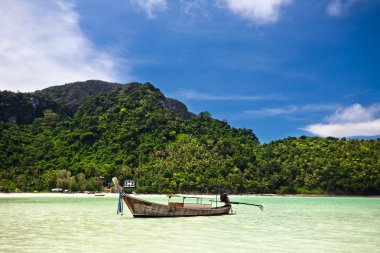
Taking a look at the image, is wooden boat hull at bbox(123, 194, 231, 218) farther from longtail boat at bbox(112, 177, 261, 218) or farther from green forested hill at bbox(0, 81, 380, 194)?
green forested hill at bbox(0, 81, 380, 194)

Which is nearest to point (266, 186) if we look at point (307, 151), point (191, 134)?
point (307, 151)

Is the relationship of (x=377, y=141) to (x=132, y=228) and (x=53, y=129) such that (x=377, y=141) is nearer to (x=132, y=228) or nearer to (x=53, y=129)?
(x=53, y=129)

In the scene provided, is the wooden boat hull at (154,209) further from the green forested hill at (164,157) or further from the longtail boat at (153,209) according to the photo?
the green forested hill at (164,157)

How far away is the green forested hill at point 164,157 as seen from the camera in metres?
86.2

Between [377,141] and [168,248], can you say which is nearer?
[168,248]

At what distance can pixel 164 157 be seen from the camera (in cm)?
9925

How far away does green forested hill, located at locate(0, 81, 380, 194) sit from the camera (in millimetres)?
86250

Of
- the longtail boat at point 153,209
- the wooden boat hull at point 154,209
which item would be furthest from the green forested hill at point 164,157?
the wooden boat hull at point 154,209

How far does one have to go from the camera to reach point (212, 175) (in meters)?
91.1

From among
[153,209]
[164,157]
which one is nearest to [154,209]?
[153,209]

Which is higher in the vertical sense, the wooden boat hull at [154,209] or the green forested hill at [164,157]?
the green forested hill at [164,157]

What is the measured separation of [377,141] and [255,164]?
43042mm

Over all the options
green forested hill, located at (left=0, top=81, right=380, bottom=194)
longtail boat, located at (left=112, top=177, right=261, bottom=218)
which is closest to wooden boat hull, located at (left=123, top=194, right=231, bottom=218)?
longtail boat, located at (left=112, top=177, right=261, bottom=218)

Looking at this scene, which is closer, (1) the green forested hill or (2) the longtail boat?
(2) the longtail boat
